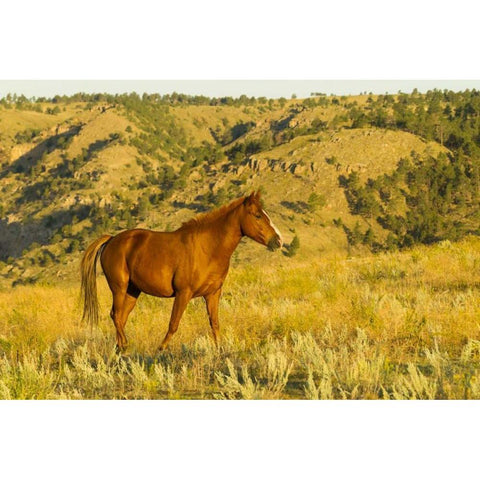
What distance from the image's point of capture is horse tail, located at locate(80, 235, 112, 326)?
8.76 meters

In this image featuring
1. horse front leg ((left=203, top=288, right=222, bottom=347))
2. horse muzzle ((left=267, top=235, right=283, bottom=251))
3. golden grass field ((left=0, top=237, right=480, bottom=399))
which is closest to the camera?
golden grass field ((left=0, top=237, right=480, bottom=399))

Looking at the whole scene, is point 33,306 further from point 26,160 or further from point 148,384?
point 26,160

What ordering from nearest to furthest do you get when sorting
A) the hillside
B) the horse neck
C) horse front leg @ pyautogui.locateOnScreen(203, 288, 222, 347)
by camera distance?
the horse neck, horse front leg @ pyautogui.locateOnScreen(203, 288, 222, 347), the hillside

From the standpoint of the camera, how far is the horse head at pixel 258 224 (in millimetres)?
7664

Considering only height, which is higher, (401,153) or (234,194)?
(401,153)

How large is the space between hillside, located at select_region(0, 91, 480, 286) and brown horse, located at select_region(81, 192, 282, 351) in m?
29.1

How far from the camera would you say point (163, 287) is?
7.90 metres

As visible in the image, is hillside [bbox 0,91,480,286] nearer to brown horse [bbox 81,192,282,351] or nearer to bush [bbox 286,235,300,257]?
bush [bbox 286,235,300,257]

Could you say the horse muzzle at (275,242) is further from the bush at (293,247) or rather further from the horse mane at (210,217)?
the bush at (293,247)

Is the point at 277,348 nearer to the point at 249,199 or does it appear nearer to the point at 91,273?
the point at 249,199

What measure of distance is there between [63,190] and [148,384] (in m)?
100

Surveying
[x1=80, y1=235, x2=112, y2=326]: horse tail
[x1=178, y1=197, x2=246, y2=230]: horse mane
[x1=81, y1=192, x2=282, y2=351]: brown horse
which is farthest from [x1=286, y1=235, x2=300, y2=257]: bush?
[x1=178, y1=197, x2=246, y2=230]: horse mane

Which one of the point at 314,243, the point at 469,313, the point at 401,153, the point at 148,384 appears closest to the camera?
the point at 148,384

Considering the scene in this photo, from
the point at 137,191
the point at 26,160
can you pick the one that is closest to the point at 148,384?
the point at 137,191
